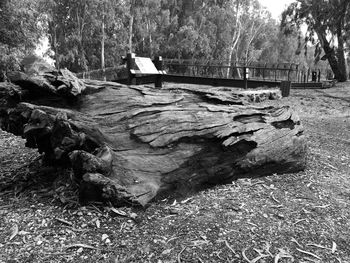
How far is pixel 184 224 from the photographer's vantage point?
101 inches

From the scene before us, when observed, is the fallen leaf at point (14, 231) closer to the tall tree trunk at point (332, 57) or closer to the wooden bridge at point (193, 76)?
the wooden bridge at point (193, 76)

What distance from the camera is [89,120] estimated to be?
3004 mm

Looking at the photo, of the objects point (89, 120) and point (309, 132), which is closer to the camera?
point (89, 120)

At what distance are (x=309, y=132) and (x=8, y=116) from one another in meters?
5.25

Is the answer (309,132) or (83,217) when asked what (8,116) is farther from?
(309,132)

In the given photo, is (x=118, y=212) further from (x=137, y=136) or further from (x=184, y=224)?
(x=137, y=136)

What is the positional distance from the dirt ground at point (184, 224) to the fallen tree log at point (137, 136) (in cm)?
18

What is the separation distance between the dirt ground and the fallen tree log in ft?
0.59

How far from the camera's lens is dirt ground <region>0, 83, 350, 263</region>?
2.26 meters

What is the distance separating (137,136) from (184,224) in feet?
3.13

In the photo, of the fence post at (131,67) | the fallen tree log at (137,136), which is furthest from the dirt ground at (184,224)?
the fence post at (131,67)

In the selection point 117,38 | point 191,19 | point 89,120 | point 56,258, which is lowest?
point 56,258

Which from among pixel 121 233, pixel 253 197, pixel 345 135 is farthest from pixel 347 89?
pixel 121 233

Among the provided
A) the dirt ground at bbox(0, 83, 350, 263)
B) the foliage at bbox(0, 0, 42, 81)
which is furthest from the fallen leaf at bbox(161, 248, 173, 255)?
the foliage at bbox(0, 0, 42, 81)
